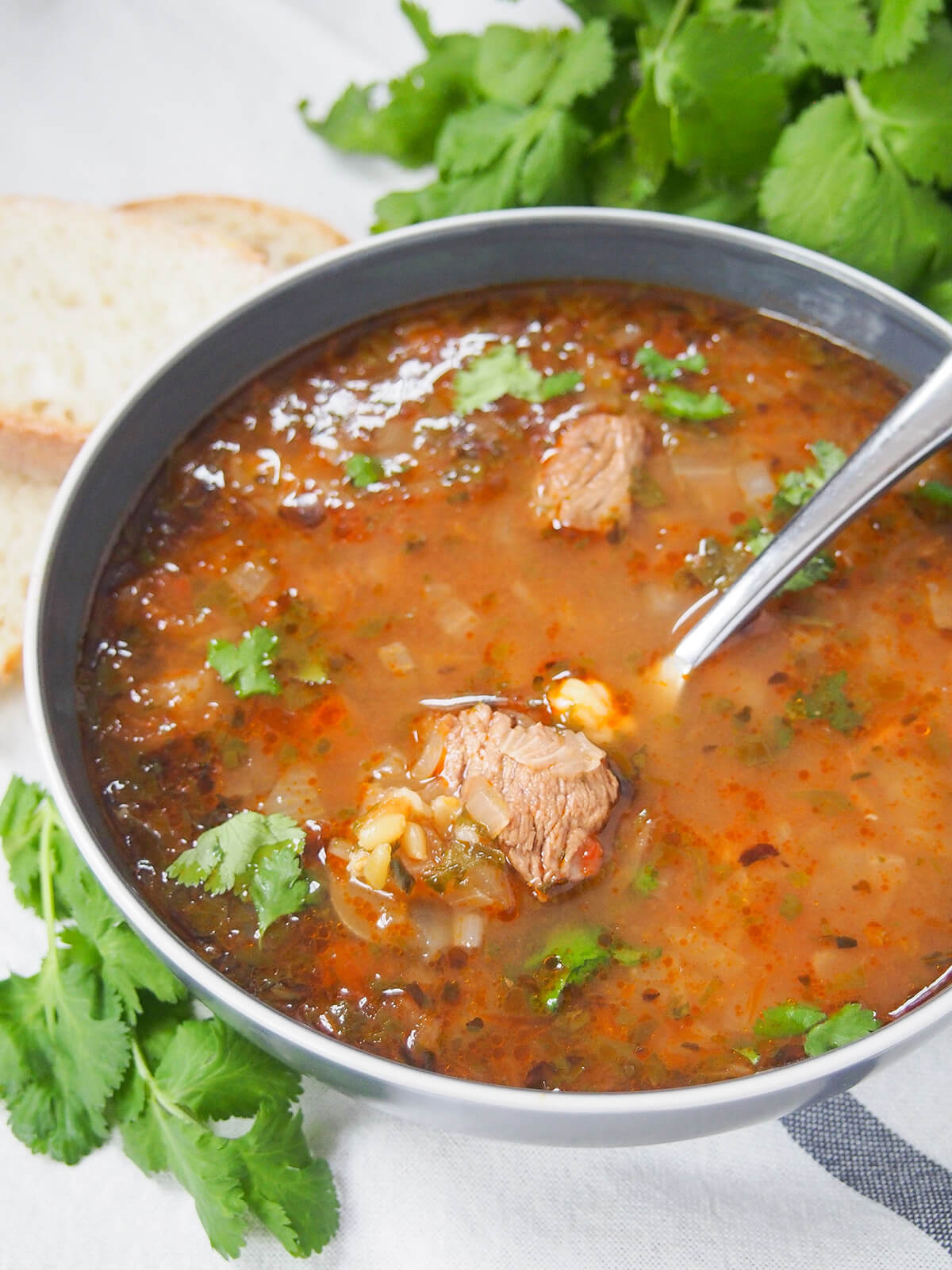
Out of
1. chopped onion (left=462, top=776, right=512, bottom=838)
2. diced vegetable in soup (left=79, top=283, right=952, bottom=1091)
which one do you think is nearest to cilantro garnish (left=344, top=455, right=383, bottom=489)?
diced vegetable in soup (left=79, top=283, right=952, bottom=1091)

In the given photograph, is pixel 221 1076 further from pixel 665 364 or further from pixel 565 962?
pixel 665 364

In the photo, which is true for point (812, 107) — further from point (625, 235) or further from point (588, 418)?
point (588, 418)

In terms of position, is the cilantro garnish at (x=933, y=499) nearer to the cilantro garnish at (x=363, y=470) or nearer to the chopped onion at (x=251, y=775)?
the cilantro garnish at (x=363, y=470)

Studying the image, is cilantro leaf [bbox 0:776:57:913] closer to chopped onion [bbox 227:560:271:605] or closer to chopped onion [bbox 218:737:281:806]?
chopped onion [bbox 218:737:281:806]

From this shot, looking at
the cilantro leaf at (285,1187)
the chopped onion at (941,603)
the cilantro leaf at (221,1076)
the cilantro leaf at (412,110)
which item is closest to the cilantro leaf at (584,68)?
the cilantro leaf at (412,110)

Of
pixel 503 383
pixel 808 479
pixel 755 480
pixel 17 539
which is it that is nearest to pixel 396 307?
pixel 503 383

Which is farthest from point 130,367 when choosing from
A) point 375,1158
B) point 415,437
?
point 375,1158

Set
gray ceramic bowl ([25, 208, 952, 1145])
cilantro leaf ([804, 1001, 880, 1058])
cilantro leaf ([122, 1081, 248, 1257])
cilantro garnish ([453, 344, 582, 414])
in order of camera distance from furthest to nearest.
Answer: cilantro garnish ([453, 344, 582, 414])
cilantro leaf ([122, 1081, 248, 1257])
cilantro leaf ([804, 1001, 880, 1058])
gray ceramic bowl ([25, 208, 952, 1145])
